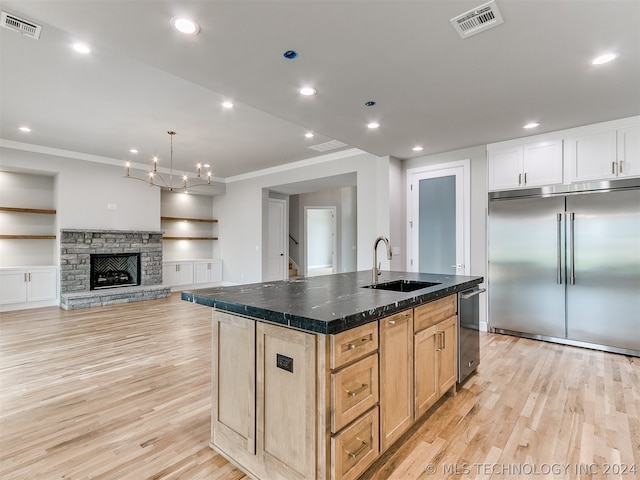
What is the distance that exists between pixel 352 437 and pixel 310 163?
5.80 m

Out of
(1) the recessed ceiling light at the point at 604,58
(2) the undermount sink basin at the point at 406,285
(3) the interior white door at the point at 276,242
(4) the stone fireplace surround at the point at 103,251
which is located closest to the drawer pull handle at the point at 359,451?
(2) the undermount sink basin at the point at 406,285

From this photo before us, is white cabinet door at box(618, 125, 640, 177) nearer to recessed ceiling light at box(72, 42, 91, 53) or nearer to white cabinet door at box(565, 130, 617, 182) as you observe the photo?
white cabinet door at box(565, 130, 617, 182)

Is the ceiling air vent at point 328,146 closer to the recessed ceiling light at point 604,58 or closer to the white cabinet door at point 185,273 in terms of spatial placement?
the recessed ceiling light at point 604,58

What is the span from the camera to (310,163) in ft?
22.1

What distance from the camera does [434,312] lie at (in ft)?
7.53

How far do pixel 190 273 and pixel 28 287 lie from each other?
123 inches

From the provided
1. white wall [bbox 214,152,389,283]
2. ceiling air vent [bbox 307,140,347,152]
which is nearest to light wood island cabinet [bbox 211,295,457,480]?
white wall [bbox 214,152,389,283]

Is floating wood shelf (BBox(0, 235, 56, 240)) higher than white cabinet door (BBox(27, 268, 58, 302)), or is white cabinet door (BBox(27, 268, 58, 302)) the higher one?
floating wood shelf (BBox(0, 235, 56, 240))

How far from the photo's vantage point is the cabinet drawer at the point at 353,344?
1.44m

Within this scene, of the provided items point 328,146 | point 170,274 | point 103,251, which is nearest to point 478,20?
point 328,146

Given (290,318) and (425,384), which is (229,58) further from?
(425,384)

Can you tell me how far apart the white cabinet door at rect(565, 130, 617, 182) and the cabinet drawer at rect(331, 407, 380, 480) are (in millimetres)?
3982

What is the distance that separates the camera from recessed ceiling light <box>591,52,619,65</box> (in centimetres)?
238

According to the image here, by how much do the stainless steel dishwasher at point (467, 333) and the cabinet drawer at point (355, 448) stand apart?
132 centimetres
